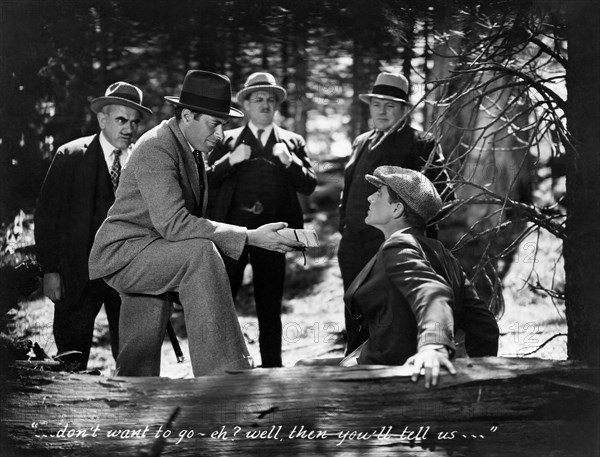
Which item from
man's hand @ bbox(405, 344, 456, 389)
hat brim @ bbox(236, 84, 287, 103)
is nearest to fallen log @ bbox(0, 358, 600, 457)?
man's hand @ bbox(405, 344, 456, 389)

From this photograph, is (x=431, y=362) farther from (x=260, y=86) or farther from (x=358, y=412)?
(x=260, y=86)

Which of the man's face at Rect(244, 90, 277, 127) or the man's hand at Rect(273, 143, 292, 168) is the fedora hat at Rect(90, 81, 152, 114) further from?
the man's hand at Rect(273, 143, 292, 168)

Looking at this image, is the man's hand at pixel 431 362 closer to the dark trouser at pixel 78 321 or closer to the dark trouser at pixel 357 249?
the dark trouser at pixel 357 249

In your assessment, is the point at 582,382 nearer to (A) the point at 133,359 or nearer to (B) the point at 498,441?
(B) the point at 498,441

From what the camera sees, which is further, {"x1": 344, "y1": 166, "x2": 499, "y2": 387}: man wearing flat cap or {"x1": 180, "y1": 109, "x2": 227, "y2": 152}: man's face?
{"x1": 180, "y1": 109, "x2": 227, "y2": 152}: man's face

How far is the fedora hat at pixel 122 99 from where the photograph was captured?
5.77 metres

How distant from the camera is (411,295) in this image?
3805 mm

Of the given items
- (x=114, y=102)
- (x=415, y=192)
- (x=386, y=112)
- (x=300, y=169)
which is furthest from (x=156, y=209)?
(x=386, y=112)

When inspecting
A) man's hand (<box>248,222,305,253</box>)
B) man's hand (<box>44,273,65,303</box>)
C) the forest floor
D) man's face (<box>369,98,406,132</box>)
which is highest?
man's face (<box>369,98,406,132</box>)

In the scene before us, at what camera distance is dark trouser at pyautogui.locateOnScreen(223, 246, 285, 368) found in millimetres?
6285

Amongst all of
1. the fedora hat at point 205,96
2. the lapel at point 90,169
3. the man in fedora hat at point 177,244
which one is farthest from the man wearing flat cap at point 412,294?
the lapel at point 90,169

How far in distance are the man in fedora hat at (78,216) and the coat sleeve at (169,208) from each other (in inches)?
46.8

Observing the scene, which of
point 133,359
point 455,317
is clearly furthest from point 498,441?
point 133,359

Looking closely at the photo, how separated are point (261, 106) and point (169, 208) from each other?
2136mm
